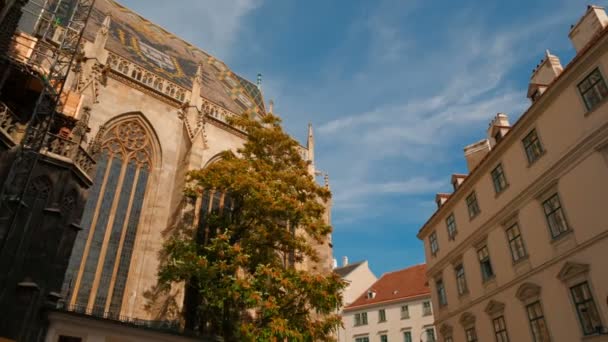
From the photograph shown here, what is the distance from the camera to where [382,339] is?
35.8 meters

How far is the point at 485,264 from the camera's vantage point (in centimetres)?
1675

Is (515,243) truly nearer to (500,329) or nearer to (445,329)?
(500,329)

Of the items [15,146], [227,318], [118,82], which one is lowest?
[227,318]

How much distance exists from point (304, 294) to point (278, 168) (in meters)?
4.80

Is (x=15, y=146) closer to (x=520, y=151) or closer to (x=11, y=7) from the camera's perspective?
(x=11, y=7)

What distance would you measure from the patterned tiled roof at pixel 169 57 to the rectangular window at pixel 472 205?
12393 mm

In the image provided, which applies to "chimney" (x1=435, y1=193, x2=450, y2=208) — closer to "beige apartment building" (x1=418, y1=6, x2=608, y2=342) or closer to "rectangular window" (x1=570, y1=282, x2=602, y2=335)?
"beige apartment building" (x1=418, y1=6, x2=608, y2=342)

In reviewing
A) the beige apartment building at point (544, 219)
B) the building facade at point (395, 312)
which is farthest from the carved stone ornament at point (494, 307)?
the building facade at point (395, 312)

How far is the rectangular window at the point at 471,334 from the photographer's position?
16864mm

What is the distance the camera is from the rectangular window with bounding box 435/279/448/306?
20188mm

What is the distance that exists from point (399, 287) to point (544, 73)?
25.2 metres

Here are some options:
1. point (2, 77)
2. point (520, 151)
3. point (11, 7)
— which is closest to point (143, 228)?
point (2, 77)

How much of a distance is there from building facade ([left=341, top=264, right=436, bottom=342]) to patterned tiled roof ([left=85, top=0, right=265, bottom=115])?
19.7m

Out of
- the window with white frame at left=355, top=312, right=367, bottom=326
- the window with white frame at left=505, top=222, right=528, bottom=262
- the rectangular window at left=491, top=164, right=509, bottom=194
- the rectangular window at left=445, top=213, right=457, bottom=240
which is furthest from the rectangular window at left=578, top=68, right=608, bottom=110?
the window with white frame at left=355, top=312, right=367, bottom=326
